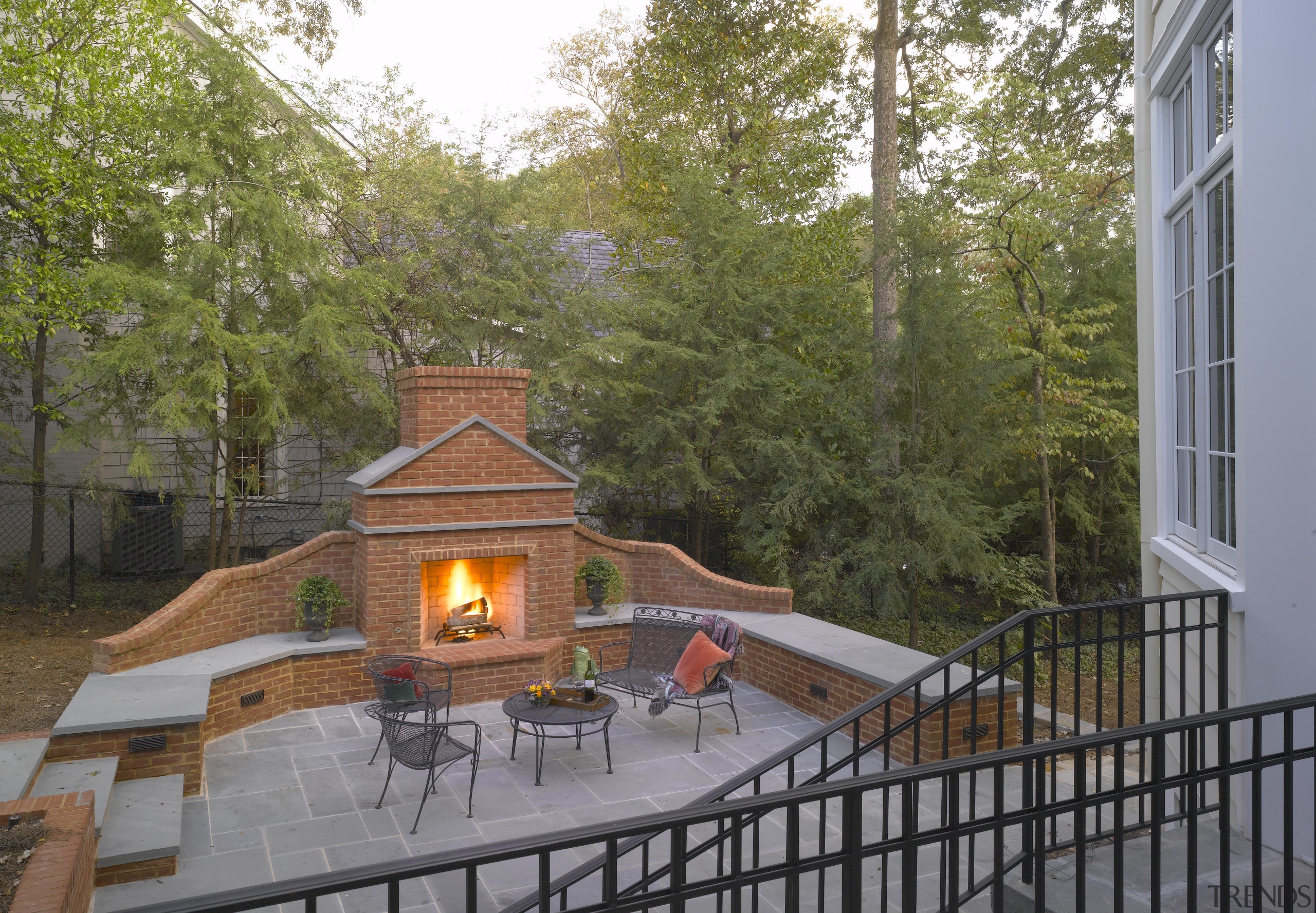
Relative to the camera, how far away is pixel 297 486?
37.6ft

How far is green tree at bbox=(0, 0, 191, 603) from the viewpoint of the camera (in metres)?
8.37

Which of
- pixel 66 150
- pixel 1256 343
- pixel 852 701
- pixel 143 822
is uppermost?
pixel 66 150

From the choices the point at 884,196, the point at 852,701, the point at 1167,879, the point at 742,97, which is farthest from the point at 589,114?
the point at 1167,879

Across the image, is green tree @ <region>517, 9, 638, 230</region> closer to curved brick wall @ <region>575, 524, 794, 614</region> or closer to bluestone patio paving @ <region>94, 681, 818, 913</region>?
curved brick wall @ <region>575, 524, 794, 614</region>

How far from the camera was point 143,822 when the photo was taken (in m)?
4.89

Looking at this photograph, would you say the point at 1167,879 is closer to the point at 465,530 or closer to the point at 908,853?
the point at 908,853

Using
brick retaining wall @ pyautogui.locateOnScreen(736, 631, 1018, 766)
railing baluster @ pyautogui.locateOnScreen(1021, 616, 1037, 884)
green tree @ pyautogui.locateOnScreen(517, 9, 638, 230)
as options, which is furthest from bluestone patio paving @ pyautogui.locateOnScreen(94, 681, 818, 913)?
green tree @ pyautogui.locateOnScreen(517, 9, 638, 230)

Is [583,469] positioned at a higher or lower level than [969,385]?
lower

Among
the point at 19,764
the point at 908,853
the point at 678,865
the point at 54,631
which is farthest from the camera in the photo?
the point at 54,631

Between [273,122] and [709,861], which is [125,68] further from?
[709,861]

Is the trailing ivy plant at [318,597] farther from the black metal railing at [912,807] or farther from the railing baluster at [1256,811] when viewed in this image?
the railing baluster at [1256,811]

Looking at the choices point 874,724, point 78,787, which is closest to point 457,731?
point 78,787

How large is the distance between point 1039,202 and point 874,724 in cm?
677

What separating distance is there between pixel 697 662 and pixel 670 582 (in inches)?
92.6
